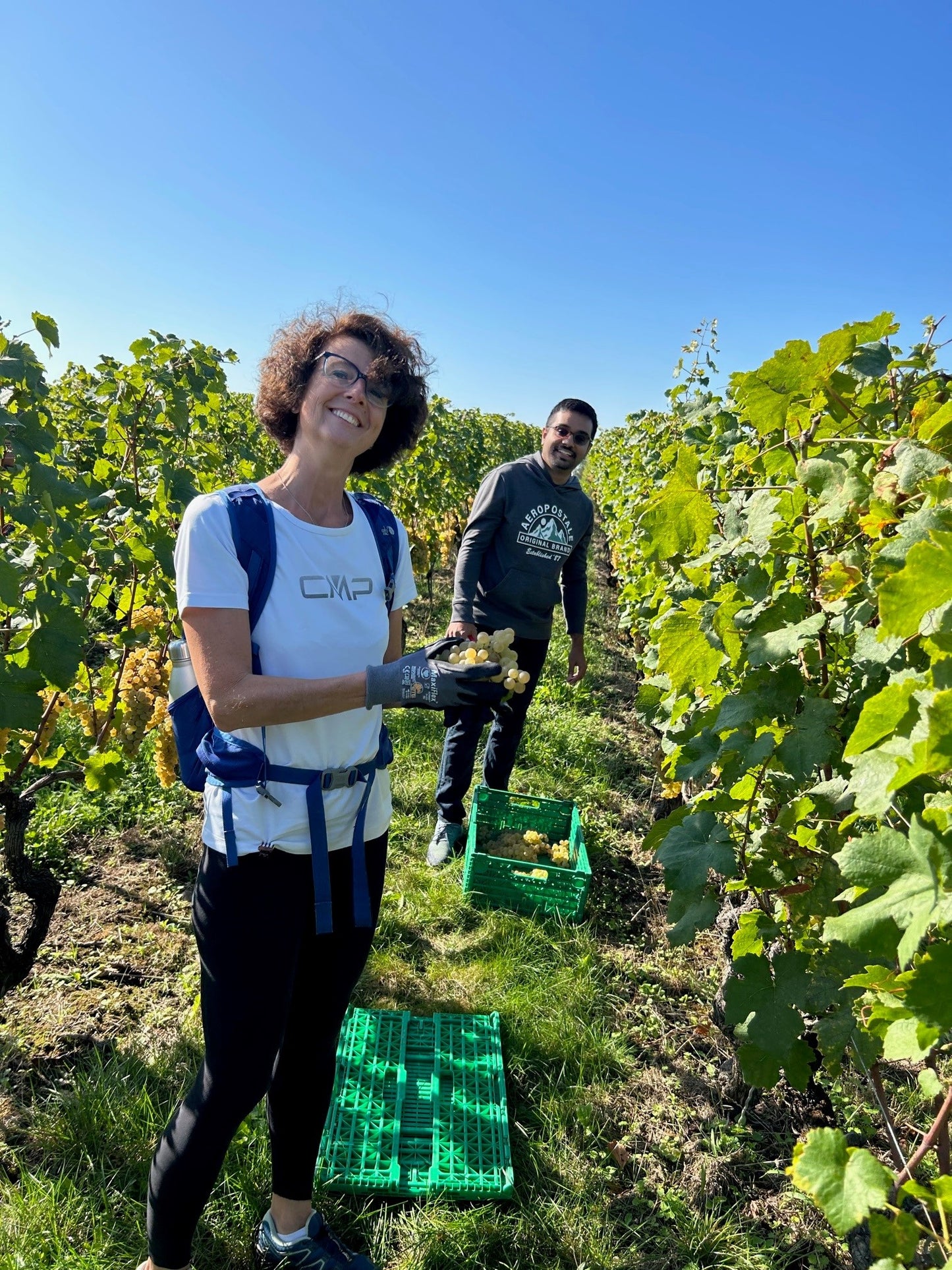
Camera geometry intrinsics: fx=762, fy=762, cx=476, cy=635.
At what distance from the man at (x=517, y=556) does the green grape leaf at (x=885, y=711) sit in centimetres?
237

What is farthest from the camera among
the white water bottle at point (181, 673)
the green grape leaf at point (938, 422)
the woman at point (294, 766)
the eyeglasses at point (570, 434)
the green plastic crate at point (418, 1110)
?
the eyeglasses at point (570, 434)

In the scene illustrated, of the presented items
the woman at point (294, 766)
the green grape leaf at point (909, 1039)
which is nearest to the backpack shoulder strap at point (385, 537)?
the woman at point (294, 766)

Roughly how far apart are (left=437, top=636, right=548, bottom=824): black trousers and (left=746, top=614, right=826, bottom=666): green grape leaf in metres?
2.04

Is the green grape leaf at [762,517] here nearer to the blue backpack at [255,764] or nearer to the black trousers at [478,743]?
the blue backpack at [255,764]

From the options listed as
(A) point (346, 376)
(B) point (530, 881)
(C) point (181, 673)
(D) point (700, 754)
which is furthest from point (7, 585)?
(B) point (530, 881)

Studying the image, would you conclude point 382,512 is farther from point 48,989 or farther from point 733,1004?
point 48,989

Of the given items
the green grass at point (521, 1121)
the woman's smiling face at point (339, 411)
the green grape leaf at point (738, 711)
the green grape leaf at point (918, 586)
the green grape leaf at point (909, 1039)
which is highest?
the woman's smiling face at point (339, 411)

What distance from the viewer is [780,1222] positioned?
6.75ft

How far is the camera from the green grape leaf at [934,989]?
81 centimetres

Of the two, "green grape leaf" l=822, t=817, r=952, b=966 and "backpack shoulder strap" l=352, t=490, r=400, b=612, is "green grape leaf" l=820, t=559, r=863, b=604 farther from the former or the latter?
"backpack shoulder strap" l=352, t=490, r=400, b=612

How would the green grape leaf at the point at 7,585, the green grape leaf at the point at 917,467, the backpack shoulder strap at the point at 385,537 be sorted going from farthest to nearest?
1. the backpack shoulder strap at the point at 385,537
2. the green grape leaf at the point at 7,585
3. the green grape leaf at the point at 917,467

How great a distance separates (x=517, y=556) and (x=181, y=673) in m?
2.12

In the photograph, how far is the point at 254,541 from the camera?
4.72ft

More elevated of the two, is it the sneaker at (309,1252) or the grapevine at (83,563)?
the grapevine at (83,563)
